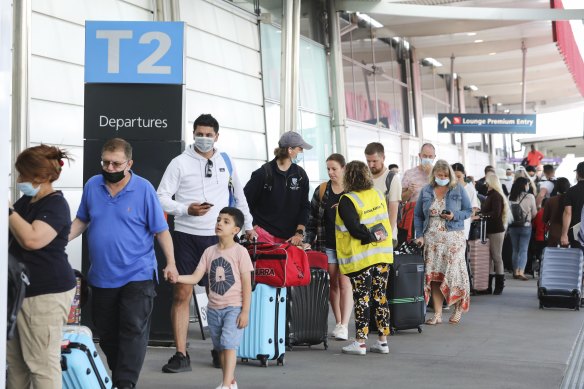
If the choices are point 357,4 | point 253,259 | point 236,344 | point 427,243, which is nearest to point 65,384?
point 236,344

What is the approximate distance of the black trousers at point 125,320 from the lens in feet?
20.4

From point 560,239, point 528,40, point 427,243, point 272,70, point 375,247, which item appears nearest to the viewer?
point 375,247

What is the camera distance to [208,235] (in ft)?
26.5

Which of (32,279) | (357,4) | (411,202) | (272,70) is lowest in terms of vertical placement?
(32,279)

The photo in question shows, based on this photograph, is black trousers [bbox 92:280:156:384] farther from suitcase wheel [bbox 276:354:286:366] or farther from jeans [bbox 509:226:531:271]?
jeans [bbox 509:226:531:271]

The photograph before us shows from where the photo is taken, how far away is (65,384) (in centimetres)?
533

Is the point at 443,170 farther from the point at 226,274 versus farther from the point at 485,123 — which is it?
the point at 485,123

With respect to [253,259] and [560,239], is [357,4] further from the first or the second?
[253,259]

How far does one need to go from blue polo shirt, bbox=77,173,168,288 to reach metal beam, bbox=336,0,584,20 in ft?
46.9

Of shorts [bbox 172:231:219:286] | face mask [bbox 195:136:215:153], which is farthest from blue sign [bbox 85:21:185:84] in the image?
shorts [bbox 172:231:219:286]

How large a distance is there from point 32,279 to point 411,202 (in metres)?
7.79

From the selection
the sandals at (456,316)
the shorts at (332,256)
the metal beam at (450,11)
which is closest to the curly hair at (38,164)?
the shorts at (332,256)

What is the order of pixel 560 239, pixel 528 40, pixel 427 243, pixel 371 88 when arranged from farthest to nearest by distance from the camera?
pixel 528 40
pixel 371 88
pixel 560 239
pixel 427 243

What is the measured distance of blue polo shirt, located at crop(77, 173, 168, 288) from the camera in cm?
620
